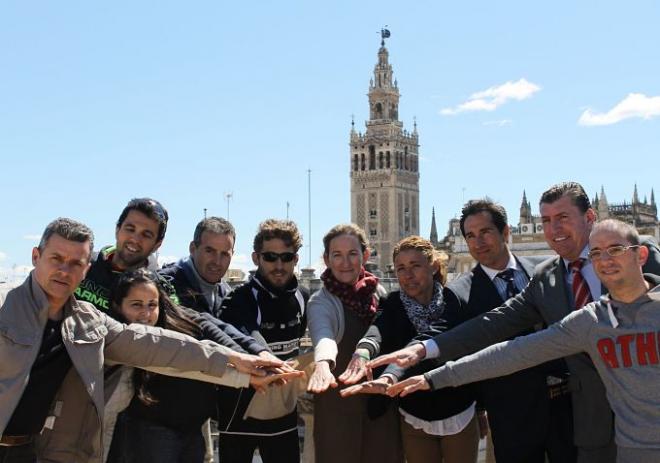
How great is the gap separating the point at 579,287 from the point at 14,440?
278cm

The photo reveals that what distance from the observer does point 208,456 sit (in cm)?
526

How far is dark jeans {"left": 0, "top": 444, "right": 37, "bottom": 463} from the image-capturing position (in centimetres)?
341

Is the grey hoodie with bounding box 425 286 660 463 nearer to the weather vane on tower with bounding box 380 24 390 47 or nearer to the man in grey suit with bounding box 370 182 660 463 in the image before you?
the man in grey suit with bounding box 370 182 660 463

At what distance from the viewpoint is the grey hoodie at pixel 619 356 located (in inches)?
131

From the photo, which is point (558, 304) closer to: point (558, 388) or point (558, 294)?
point (558, 294)

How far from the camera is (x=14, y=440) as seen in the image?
3.42 m

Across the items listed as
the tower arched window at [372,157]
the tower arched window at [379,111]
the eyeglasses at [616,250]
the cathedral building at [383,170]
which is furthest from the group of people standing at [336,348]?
the tower arched window at [379,111]

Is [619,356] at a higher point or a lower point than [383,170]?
lower

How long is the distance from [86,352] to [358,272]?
1637 mm

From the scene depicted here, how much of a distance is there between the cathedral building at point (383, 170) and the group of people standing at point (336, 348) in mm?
79322

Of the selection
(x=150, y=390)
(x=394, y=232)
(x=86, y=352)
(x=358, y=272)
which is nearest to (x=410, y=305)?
(x=358, y=272)

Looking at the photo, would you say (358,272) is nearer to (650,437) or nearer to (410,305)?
(410,305)

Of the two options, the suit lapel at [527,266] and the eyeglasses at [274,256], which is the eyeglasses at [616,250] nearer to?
the suit lapel at [527,266]

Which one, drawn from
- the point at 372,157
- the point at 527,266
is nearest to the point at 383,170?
the point at 372,157
